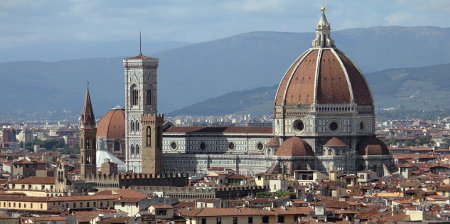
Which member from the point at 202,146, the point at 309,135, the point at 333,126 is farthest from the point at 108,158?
the point at 333,126

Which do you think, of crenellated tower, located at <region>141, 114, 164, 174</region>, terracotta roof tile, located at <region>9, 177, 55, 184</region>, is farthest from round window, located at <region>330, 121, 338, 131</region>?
terracotta roof tile, located at <region>9, 177, 55, 184</region>

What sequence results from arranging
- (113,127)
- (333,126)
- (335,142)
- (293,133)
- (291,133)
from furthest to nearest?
1. (113,127)
2. (291,133)
3. (293,133)
4. (333,126)
5. (335,142)

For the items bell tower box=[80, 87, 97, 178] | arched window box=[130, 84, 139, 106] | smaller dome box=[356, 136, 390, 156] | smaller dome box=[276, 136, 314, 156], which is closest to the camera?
bell tower box=[80, 87, 97, 178]

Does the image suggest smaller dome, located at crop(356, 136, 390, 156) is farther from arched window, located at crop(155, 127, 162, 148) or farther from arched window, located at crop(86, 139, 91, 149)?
arched window, located at crop(86, 139, 91, 149)

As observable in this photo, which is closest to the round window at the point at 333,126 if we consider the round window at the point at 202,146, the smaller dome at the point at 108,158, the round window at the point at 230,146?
the round window at the point at 230,146

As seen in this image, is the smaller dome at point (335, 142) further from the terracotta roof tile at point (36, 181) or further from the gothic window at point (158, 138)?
the terracotta roof tile at point (36, 181)

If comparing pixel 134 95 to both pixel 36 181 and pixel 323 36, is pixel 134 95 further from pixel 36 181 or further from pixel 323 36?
pixel 36 181
